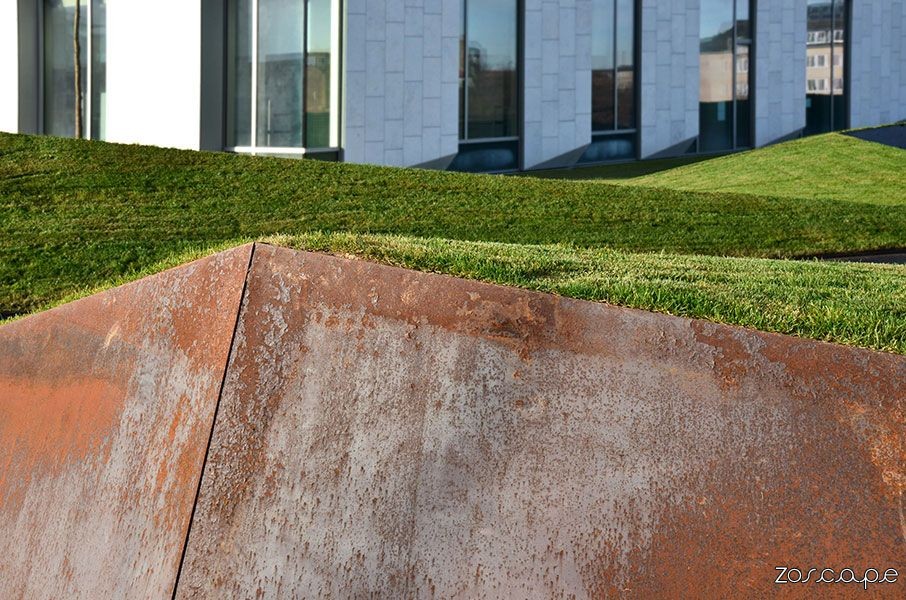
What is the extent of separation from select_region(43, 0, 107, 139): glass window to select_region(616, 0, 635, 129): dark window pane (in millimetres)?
9918

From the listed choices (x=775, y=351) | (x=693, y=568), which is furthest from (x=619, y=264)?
(x=693, y=568)

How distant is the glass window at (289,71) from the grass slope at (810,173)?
524 centimetres

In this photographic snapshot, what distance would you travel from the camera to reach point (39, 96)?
944 inches

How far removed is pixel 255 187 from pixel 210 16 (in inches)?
315

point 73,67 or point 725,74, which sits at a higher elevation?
point 725,74

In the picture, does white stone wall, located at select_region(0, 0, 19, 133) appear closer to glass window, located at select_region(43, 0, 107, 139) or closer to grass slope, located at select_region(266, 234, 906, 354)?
glass window, located at select_region(43, 0, 107, 139)

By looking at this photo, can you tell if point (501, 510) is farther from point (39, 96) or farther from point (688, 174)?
point (39, 96)

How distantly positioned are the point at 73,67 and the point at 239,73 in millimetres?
4798

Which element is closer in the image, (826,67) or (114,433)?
(114,433)

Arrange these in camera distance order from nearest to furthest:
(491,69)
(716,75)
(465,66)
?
(465,66) → (491,69) → (716,75)

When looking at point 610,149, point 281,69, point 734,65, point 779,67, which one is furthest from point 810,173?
point 779,67

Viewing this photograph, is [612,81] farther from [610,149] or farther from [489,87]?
[489,87]

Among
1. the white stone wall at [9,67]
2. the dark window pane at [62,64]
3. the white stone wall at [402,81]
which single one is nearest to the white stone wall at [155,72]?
the dark window pane at [62,64]

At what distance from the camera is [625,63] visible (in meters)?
24.6
